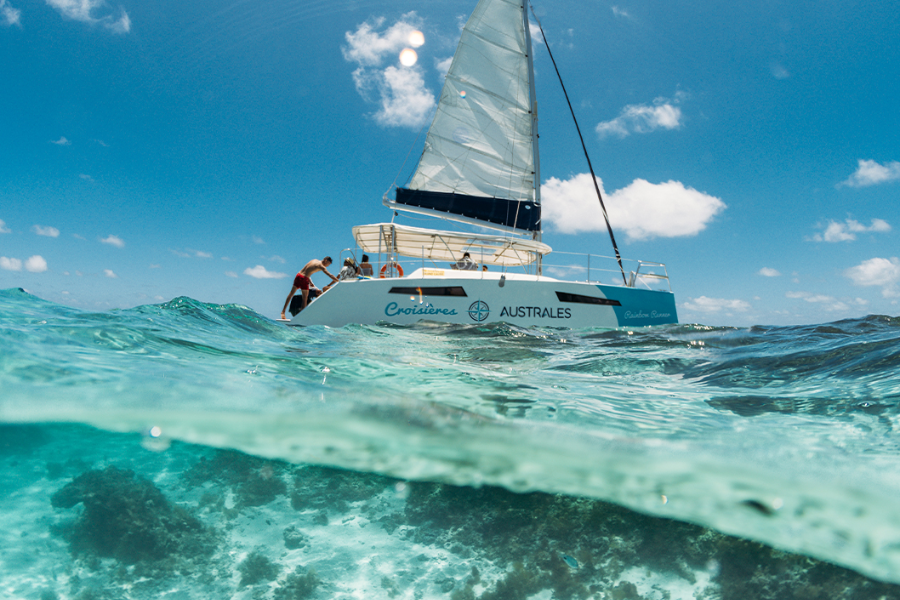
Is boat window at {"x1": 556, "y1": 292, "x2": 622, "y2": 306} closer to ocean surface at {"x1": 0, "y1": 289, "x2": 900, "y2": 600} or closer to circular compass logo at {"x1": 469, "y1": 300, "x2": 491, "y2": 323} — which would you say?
circular compass logo at {"x1": 469, "y1": 300, "x2": 491, "y2": 323}

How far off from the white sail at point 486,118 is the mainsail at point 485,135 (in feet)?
0.08

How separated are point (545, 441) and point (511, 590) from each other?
75cm

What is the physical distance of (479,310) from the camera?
884 cm

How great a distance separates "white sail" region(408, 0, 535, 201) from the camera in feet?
41.0

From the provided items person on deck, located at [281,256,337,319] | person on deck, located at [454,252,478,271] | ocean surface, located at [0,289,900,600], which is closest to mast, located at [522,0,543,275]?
person on deck, located at [454,252,478,271]

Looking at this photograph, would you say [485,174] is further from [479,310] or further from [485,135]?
[479,310]

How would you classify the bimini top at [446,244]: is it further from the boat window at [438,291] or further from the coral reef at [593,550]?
the coral reef at [593,550]

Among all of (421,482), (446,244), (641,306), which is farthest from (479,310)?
(421,482)

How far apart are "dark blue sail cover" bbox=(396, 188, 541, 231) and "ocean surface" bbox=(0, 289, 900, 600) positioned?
9.26m

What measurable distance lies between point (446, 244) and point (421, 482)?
848 centimetres

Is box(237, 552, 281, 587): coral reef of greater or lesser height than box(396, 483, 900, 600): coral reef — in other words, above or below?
below

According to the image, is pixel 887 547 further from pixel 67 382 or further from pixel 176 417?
pixel 67 382

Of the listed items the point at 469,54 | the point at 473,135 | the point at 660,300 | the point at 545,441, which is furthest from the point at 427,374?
the point at 469,54

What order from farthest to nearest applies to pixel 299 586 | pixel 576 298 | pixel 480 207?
pixel 480 207 → pixel 576 298 → pixel 299 586
